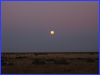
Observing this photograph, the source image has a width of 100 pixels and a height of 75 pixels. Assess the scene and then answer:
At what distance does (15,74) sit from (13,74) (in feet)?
0.71

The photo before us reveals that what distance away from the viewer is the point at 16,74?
13719 mm

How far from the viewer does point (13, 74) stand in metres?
13.8

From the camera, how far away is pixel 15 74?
542 inches

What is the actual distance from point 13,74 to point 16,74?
1.08 ft

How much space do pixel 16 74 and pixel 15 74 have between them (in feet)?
0.37
